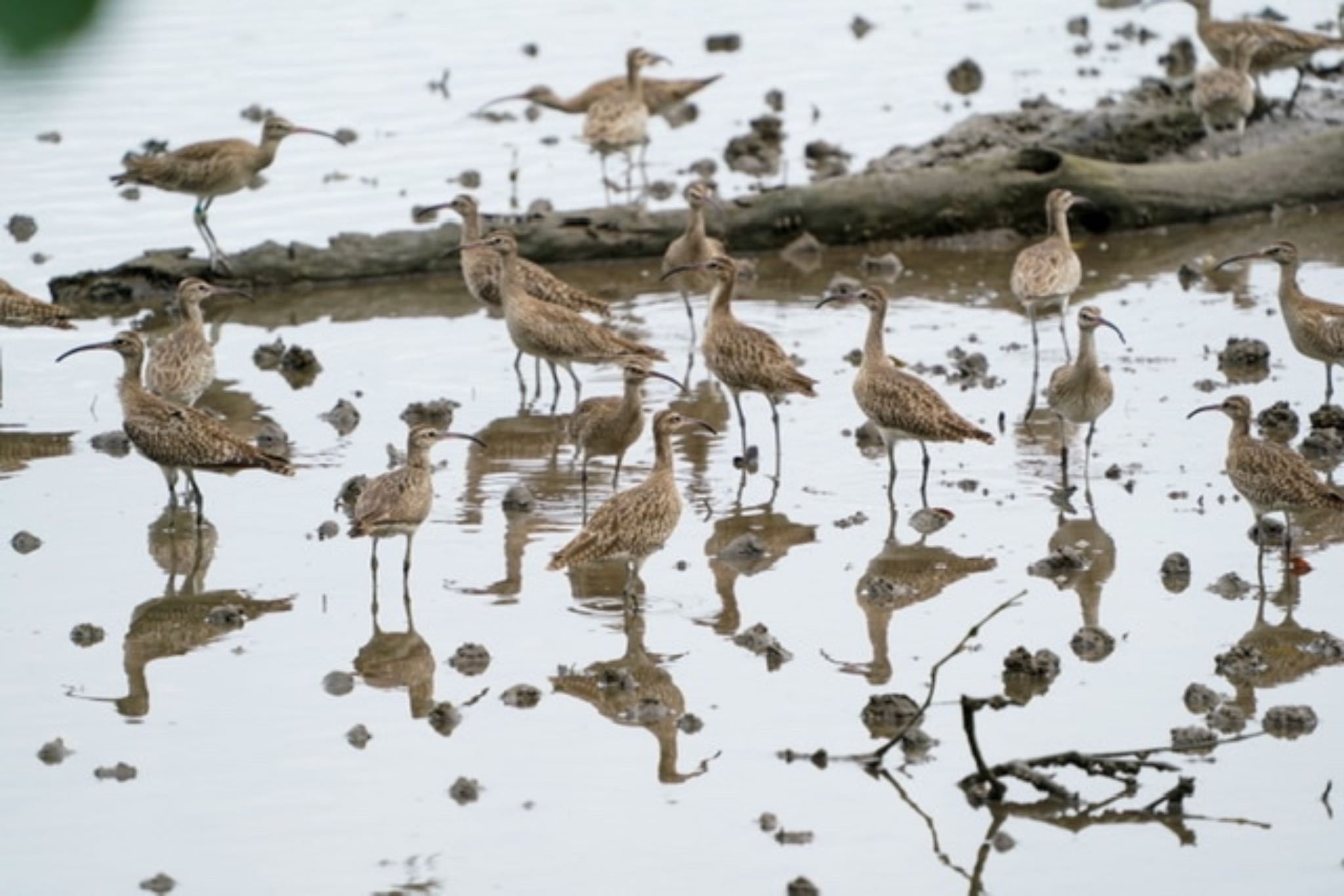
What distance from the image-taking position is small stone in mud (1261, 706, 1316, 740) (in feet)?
33.8

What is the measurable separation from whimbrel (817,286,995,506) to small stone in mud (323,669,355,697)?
3.90 metres

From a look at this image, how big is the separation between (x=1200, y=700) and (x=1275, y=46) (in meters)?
13.5

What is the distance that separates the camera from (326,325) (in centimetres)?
1839

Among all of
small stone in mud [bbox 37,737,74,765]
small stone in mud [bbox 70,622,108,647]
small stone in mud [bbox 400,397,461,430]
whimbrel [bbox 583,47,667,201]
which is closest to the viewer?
small stone in mud [bbox 37,737,74,765]

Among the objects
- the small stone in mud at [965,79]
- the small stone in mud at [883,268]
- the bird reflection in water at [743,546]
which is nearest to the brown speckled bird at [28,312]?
the bird reflection in water at [743,546]

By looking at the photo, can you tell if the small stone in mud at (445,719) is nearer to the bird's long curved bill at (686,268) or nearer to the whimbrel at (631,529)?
the whimbrel at (631,529)

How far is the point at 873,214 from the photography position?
65.5ft

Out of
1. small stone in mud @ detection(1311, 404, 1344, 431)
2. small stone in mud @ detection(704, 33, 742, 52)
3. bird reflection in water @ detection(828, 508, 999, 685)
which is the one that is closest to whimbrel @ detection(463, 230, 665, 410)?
bird reflection in water @ detection(828, 508, 999, 685)

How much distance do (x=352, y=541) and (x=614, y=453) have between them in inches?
65.2

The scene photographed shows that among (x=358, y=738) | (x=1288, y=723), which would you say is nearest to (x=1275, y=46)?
(x=1288, y=723)

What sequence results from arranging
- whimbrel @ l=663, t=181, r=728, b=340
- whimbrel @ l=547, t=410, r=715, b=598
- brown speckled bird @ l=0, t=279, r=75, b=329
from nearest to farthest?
whimbrel @ l=547, t=410, r=715, b=598
brown speckled bird @ l=0, t=279, r=75, b=329
whimbrel @ l=663, t=181, r=728, b=340

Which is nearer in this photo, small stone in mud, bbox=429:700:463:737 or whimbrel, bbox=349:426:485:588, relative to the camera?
small stone in mud, bbox=429:700:463:737

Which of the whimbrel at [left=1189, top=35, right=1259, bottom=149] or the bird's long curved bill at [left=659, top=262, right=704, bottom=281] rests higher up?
the whimbrel at [left=1189, top=35, right=1259, bottom=149]

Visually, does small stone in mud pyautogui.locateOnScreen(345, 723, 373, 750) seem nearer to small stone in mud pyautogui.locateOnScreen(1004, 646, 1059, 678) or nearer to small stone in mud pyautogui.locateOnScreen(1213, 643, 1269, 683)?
small stone in mud pyautogui.locateOnScreen(1004, 646, 1059, 678)
